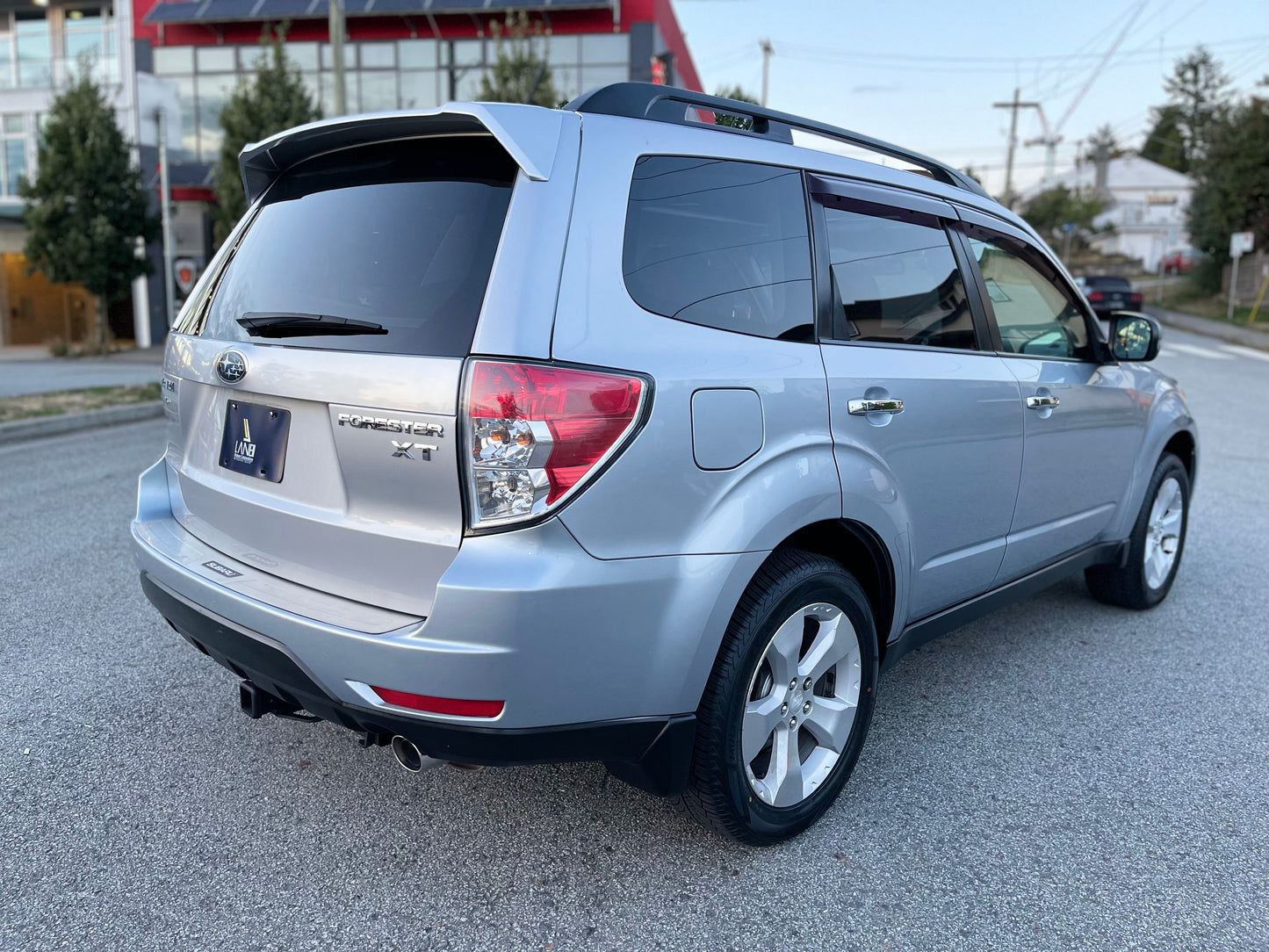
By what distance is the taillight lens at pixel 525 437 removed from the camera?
2074 mm

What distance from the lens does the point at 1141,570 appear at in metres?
4.64

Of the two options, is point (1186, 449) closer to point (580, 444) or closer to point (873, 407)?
point (873, 407)

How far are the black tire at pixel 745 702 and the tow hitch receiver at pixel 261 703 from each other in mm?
994

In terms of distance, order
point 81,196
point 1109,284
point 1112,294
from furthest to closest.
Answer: point 1109,284
point 1112,294
point 81,196

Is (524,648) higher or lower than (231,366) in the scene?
lower

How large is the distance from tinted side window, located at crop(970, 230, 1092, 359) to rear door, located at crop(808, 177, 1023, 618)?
0.70 feet

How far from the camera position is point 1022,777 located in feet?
10.3

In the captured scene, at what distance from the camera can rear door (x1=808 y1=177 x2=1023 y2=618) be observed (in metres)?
2.79

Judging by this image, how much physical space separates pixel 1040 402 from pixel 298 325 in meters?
2.57

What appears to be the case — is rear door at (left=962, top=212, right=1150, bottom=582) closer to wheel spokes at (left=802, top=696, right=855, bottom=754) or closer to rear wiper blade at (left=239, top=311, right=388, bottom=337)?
wheel spokes at (left=802, top=696, right=855, bottom=754)

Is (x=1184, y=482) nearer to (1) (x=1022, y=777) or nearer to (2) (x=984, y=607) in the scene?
(2) (x=984, y=607)

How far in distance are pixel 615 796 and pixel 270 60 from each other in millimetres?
27337

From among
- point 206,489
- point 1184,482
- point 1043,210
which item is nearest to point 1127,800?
point 1184,482

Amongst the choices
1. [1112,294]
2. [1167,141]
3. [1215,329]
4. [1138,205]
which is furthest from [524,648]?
[1167,141]
